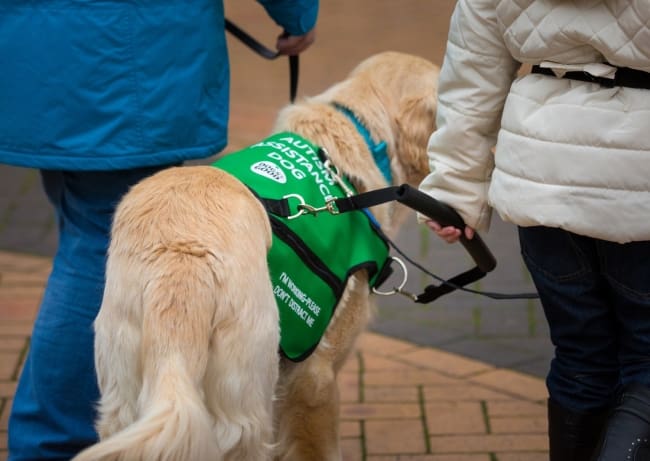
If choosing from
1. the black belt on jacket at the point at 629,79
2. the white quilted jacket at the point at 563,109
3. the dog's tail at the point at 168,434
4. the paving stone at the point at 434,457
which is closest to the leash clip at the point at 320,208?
the white quilted jacket at the point at 563,109

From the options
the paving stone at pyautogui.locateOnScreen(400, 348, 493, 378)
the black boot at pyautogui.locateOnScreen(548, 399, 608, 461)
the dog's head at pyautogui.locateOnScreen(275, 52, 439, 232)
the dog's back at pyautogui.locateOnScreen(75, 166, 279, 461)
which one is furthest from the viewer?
the paving stone at pyautogui.locateOnScreen(400, 348, 493, 378)

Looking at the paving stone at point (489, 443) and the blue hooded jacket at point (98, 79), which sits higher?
the blue hooded jacket at point (98, 79)

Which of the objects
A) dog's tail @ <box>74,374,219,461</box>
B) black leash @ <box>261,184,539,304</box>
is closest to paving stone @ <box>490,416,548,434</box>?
black leash @ <box>261,184,539,304</box>

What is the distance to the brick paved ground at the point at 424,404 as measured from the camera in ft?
11.6

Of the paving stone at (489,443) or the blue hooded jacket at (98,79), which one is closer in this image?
the blue hooded jacket at (98,79)

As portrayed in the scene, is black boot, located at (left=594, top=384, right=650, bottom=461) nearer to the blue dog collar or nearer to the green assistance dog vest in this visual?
the green assistance dog vest

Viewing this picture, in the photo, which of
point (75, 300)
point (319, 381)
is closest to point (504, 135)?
point (319, 381)

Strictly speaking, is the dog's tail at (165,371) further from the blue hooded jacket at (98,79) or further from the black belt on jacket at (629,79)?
the black belt on jacket at (629,79)

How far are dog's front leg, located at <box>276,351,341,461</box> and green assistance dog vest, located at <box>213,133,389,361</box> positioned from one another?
0.31 ft

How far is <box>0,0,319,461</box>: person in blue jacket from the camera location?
2.85m

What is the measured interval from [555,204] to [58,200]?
1.55 m

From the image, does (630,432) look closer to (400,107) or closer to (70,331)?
(400,107)

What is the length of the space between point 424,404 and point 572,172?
5.67 feet

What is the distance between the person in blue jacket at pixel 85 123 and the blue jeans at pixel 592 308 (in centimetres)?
105
